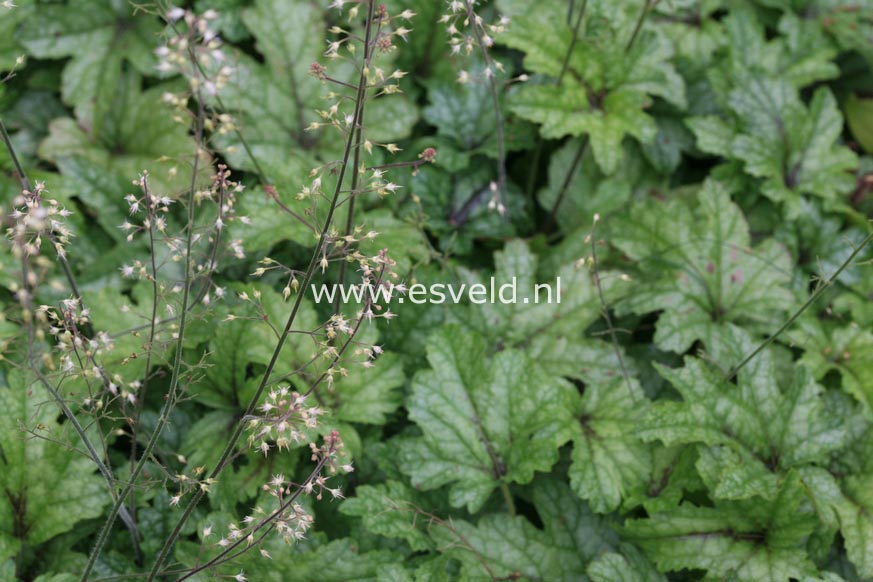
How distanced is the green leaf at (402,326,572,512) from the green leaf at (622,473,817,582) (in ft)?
1.47

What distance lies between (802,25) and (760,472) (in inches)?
106

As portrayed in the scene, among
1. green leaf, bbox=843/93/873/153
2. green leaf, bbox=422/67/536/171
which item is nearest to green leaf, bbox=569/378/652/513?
green leaf, bbox=422/67/536/171

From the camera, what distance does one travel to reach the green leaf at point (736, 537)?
261 cm

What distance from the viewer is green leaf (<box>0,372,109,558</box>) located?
2.64 meters

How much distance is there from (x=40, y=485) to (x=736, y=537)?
7.89 ft

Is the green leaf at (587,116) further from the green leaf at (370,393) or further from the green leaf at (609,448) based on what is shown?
the green leaf at (370,393)

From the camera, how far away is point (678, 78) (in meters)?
3.94

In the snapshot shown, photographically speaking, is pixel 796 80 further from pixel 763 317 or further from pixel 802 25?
pixel 763 317

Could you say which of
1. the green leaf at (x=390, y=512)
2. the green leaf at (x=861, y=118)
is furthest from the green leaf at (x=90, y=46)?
the green leaf at (x=861, y=118)

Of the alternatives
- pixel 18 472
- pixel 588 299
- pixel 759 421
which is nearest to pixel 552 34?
pixel 588 299

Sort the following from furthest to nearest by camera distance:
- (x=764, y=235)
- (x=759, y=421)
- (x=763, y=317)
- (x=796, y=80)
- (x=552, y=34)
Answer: (x=796, y=80), (x=764, y=235), (x=552, y=34), (x=763, y=317), (x=759, y=421)

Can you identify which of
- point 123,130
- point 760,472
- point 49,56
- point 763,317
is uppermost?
point 49,56

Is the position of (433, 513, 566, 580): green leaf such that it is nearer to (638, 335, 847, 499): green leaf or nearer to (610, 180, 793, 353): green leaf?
(638, 335, 847, 499): green leaf

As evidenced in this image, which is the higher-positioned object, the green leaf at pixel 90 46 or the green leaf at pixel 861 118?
the green leaf at pixel 90 46
